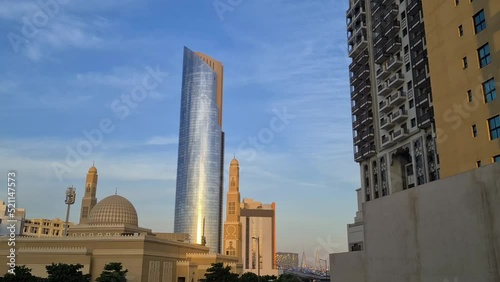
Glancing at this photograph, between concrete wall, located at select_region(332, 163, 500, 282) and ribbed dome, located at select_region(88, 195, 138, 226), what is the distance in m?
58.7

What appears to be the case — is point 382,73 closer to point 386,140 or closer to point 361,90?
point 361,90

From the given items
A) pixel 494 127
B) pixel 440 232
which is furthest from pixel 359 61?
pixel 440 232

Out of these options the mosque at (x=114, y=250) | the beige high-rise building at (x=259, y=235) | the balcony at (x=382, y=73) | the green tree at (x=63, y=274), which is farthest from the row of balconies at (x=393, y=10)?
the beige high-rise building at (x=259, y=235)

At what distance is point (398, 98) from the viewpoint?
48.7 m

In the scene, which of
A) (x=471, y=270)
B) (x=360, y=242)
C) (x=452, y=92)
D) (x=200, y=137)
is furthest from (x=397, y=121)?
(x=200, y=137)

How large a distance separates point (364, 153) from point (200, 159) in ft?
433

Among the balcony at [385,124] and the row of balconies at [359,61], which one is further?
the row of balconies at [359,61]

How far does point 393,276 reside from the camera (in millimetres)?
24578

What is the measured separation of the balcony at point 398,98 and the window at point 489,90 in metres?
22.1

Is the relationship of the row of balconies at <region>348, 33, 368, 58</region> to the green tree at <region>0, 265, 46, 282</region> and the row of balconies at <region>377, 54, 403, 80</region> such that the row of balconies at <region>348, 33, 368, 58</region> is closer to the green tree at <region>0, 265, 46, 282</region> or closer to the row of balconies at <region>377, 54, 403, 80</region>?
the row of balconies at <region>377, 54, 403, 80</region>

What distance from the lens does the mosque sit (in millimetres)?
63969

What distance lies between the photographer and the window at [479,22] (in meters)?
26.8

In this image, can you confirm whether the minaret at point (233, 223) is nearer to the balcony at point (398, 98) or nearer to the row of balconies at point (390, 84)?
the row of balconies at point (390, 84)

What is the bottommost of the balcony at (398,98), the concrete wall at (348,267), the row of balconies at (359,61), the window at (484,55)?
the concrete wall at (348,267)
